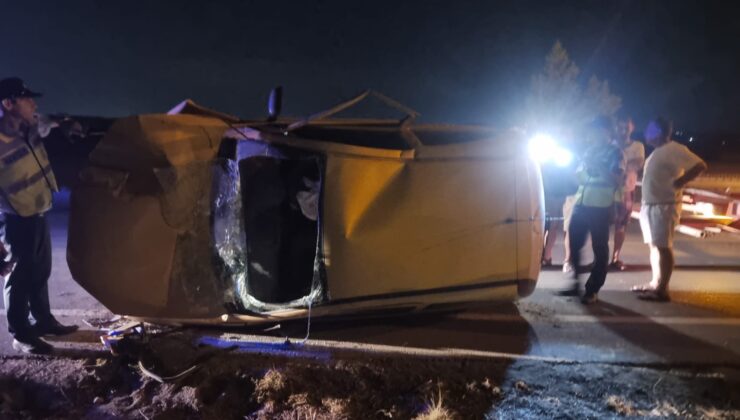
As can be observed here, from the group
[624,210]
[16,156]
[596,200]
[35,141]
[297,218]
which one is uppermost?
[35,141]

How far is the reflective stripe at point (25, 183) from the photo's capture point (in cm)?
396

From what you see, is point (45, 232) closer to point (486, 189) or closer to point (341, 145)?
point (341, 145)

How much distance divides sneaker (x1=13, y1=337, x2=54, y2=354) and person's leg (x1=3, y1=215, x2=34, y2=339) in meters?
0.05

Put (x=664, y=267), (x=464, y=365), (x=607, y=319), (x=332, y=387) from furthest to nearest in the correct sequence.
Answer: (x=664, y=267) < (x=607, y=319) < (x=464, y=365) < (x=332, y=387)

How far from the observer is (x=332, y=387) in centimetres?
352

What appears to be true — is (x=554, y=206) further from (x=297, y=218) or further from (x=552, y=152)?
(x=297, y=218)

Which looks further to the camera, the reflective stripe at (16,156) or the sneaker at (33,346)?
the sneaker at (33,346)

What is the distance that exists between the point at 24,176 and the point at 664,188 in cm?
549

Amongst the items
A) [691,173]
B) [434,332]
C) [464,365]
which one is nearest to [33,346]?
[434,332]

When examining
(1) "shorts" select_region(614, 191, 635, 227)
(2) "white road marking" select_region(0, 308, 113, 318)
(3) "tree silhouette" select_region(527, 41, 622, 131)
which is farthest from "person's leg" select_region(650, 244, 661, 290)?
(3) "tree silhouette" select_region(527, 41, 622, 131)

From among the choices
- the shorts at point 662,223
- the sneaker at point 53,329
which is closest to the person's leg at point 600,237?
the shorts at point 662,223

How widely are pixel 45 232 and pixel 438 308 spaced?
10.6 ft

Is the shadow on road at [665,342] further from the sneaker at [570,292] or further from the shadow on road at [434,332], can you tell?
the shadow on road at [434,332]

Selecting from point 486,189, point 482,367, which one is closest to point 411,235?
point 486,189
